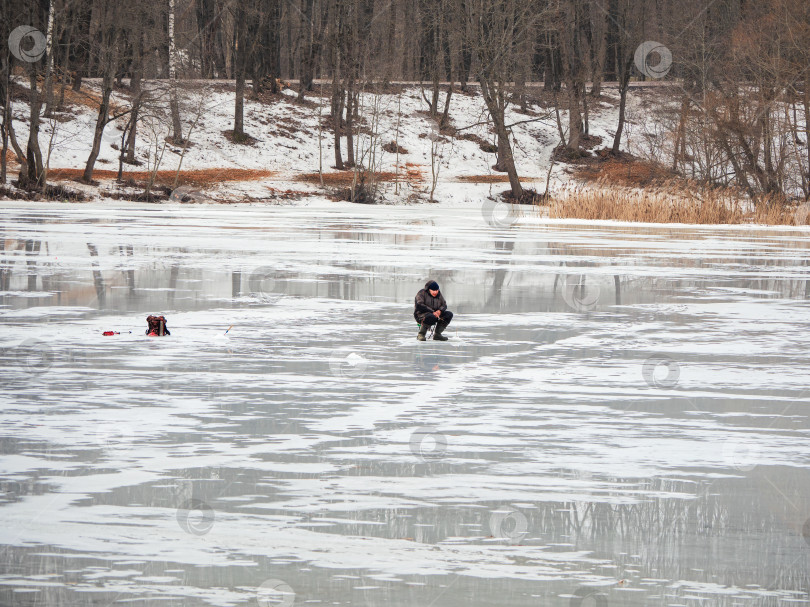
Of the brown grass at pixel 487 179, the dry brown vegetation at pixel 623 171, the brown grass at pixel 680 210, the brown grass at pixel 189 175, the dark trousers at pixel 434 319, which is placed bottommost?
the dark trousers at pixel 434 319

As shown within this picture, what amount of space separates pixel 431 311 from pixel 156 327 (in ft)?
8.44

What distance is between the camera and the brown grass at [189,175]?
48.1 metres

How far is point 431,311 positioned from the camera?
10.8 metres

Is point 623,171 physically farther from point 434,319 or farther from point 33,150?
point 434,319

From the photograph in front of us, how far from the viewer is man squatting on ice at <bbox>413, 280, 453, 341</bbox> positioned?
35.2 ft

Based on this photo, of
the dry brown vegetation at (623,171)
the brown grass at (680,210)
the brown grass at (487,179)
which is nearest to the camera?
the brown grass at (680,210)

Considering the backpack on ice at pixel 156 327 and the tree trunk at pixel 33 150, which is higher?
the tree trunk at pixel 33 150

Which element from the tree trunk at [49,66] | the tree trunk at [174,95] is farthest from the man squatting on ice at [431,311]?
the tree trunk at [174,95]

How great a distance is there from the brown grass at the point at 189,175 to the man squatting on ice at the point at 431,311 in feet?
127

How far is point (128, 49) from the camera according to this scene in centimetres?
5103

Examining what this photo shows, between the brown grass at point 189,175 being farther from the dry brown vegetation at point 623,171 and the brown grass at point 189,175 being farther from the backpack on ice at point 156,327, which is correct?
the backpack on ice at point 156,327

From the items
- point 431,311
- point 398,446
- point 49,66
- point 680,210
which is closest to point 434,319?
point 431,311

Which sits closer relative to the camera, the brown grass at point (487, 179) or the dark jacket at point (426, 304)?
the dark jacket at point (426, 304)

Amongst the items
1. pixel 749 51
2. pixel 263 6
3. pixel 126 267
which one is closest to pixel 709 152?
pixel 749 51
